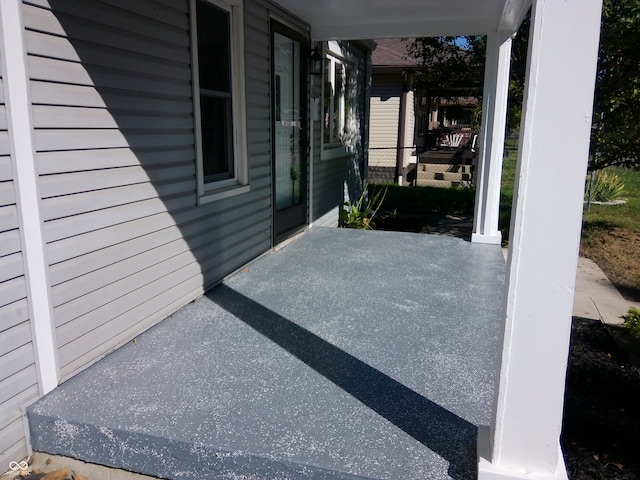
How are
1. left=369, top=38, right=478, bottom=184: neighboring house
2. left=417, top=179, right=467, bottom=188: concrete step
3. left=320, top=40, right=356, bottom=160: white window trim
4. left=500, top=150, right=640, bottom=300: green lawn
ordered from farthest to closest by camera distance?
1. left=369, top=38, right=478, bottom=184: neighboring house
2. left=417, top=179, right=467, bottom=188: concrete step
3. left=320, top=40, right=356, bottom=160: white window trim
4. left=500, top=150, right=640, bottom=300: green lawn

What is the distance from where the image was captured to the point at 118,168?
→ 2.75 meters

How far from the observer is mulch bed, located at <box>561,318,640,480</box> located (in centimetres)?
243

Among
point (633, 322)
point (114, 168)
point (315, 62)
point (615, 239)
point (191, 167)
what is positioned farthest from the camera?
point (615, 239)

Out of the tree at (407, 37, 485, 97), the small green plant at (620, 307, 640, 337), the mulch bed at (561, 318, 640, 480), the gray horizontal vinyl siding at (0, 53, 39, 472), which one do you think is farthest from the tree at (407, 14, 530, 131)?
the gray horizontal vinyl siding at (0, 53, 39, 472)

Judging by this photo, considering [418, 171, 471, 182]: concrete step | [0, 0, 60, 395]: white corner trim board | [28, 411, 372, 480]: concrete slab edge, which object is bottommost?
[28, 411, 372, 480]: concrete slab edge

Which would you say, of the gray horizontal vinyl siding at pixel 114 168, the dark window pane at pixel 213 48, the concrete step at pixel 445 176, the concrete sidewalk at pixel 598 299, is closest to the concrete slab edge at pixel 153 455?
the gray horizontal vinyl siding at pixel 114 168

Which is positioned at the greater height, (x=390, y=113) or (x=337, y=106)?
(x=390, y=113)

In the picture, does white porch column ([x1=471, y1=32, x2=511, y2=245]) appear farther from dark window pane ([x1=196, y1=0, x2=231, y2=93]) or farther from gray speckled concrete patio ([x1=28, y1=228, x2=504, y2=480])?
dark window pane ([x1=196, y1=0, x2=231, y2=93])

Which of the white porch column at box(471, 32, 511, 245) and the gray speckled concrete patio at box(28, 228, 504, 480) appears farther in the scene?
the white porch column at box(471, 32, 511, 245)

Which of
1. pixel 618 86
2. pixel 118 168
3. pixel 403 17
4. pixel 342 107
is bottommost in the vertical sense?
pixel 118 168

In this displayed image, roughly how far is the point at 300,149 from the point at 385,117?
8.63 m

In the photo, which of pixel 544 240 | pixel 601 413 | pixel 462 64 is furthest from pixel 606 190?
pixel 544 240

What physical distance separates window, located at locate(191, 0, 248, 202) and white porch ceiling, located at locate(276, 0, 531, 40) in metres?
1.01

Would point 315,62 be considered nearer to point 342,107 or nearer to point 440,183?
point 342,107
